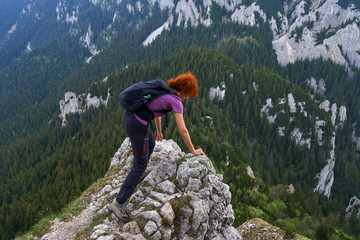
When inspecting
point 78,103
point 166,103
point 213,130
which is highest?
point 166,103

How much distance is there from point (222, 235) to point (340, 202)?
109507 mm

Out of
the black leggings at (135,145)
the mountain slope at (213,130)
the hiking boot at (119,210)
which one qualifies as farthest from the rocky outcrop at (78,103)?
the black leggings at (135,145)

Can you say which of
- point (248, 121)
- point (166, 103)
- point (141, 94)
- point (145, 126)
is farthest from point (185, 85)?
point (248, 121)

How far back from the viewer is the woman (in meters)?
→ 8.33

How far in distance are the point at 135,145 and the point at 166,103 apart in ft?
6.59

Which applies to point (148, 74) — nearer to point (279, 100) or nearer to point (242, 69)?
point (242, 69)

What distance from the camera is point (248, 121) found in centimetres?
11050

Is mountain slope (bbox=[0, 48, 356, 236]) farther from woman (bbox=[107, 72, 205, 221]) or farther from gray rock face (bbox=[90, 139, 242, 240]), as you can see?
woman (bbox=[107, 72, 205, 221])

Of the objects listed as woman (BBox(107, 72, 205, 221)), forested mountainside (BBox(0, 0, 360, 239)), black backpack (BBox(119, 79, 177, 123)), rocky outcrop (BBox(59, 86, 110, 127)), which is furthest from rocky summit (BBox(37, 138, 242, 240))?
rocky outcrop (BBox(59, 86, 110, 127))

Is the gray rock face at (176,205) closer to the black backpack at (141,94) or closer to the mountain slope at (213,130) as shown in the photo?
the black backpack at (141,94)

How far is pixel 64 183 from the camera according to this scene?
58.2m

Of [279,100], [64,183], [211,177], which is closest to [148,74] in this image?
[279,100]

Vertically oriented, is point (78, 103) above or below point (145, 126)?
below

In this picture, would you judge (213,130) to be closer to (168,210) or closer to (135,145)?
(168,210)
